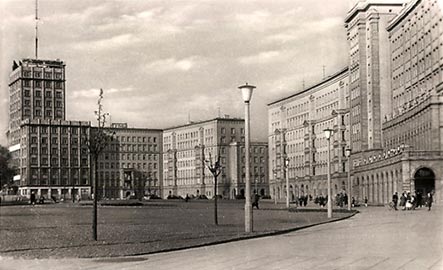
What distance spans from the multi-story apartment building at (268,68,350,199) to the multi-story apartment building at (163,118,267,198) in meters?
9.59

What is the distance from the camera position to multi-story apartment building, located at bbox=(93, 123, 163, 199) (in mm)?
189250

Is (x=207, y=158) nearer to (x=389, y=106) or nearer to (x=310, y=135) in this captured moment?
(x=310, y=135)

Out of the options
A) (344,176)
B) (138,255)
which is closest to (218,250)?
(138,255)

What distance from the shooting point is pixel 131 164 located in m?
195

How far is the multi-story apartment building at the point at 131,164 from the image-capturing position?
189m

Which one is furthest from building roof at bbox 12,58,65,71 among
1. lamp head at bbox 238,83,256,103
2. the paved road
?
the paved road

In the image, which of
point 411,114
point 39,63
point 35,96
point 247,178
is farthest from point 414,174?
point 35,96

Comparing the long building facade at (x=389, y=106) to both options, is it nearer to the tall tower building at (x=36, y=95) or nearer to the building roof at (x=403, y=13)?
the building roof at (x=403, y=13)

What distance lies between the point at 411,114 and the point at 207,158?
96.2 m

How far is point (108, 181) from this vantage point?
18925 cm

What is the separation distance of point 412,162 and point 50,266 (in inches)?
2347

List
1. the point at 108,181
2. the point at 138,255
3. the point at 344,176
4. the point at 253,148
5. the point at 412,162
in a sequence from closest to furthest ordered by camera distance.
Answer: the point at 138,255
the point at 412,162
the point at 344,176
the point at 253,148
the point at 108,181

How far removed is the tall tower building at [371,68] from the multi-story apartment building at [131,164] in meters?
95.4

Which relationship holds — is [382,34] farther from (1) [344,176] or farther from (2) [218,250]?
(2) [218,250]
